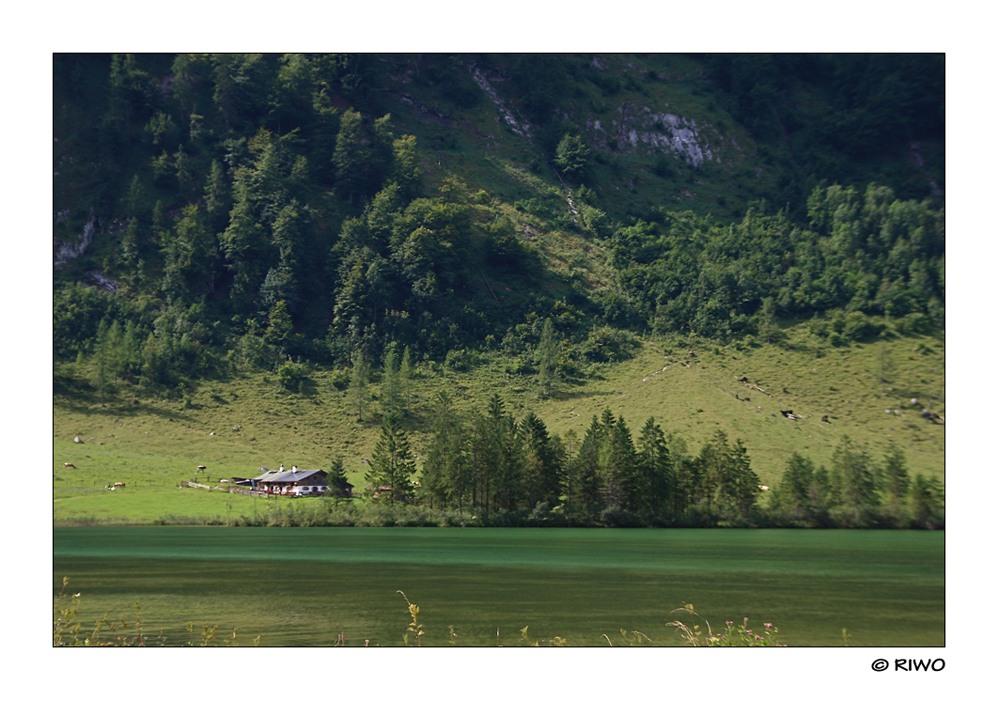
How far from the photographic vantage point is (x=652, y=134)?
513 feet

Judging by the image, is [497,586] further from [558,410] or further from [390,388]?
[390,388]

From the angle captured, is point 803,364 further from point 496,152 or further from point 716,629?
point 716,629

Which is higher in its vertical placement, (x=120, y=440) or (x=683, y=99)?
(x=683, y=99)

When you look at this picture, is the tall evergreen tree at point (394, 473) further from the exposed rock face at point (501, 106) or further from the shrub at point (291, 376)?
the exposed rock face at point (501, 106)

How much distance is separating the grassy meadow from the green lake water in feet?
90.3

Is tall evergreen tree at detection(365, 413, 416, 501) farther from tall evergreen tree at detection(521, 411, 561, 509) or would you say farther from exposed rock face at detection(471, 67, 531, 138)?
exposed rock face at detection(471, 67, 531, 138)

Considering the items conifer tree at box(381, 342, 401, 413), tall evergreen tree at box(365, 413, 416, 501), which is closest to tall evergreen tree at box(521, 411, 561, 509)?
tall evergreen tree at box(365, 413, 416, 501)

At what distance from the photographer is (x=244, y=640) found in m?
19.8

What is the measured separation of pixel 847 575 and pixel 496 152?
128 meters

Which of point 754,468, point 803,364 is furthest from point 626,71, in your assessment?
point 754,468

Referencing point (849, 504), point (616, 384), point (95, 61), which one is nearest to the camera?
point (849, 504)

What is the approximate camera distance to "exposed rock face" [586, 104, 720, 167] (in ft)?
507

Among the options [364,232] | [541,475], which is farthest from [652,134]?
[541,475]

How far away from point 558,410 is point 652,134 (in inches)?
3135
